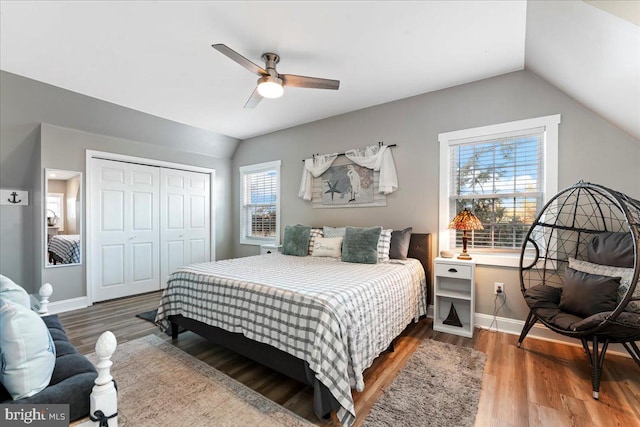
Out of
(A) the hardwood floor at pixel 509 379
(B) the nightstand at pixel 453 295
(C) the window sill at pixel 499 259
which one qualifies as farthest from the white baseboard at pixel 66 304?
(C) the window sill at pixel 499 259

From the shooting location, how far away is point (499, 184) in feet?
10.0

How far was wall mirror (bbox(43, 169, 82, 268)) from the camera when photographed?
3.59 meters

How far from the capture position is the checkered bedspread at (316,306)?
65.7 inches

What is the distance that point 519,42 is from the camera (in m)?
2.43

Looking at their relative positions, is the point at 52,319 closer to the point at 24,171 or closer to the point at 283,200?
the point at 24,171

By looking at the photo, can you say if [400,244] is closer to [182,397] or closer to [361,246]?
[361,246]

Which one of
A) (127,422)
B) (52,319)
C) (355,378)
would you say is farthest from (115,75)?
(355,378)

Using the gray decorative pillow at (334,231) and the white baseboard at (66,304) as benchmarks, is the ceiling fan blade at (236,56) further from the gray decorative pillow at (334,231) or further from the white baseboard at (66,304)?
the white baseboard at (66,304)

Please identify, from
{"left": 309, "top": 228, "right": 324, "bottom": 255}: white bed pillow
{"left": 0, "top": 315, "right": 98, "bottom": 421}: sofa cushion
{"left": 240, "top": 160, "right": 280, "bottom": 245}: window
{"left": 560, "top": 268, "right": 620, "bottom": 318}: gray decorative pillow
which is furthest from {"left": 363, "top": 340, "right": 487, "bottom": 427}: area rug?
{"left": 240, "top": 160, "right": 280, "bottom": 245}: window

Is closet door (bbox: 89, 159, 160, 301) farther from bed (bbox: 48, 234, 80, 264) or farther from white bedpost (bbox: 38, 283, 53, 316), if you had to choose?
white bedpost (bbox: 38, 283, 53, 316)

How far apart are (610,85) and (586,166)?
804 mm

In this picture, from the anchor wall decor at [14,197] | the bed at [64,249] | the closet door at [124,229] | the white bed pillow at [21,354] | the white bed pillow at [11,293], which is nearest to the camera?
the white bed pillow at [21,354]

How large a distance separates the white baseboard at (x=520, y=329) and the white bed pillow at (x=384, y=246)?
3.73ft

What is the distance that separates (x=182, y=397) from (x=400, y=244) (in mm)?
2473
